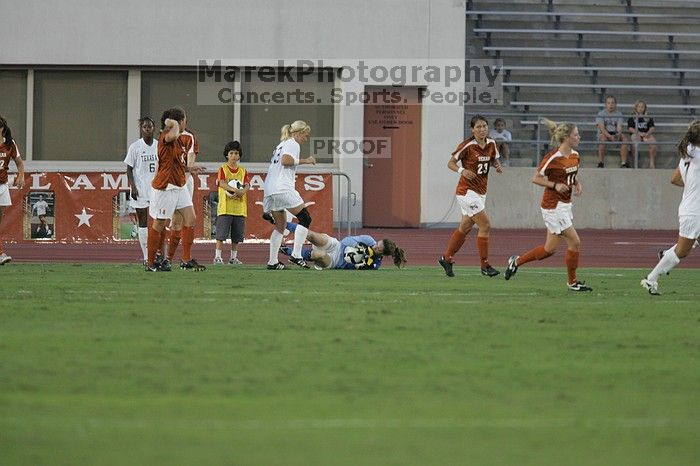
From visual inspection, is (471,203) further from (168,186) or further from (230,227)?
(230,227)

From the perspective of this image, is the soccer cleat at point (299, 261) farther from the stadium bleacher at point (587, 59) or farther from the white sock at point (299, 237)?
the stadium bleacher at point (587, 59)

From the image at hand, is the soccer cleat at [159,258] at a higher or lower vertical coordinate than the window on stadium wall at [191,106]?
lower

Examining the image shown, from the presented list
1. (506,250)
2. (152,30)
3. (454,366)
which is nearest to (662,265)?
(454,366)

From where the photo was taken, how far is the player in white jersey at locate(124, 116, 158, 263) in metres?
18.0

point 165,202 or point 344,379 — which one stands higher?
point 165,202

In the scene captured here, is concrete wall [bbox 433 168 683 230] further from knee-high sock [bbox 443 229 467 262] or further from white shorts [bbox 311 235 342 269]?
knee-high sock [bbox 443 229 467 262]

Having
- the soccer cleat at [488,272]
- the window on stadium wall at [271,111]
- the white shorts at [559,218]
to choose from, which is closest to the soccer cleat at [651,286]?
the white shorts at [559,218]

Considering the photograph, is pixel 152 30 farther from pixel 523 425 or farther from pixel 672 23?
pixel 523 425

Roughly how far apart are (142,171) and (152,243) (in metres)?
2.23

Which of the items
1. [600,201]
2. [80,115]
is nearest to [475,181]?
[600,201]

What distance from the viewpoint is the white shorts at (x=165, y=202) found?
52.4 ft

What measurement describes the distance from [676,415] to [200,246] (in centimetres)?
1782

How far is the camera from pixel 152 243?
16109mm

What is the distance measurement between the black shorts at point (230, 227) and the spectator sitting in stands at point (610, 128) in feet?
44.5
